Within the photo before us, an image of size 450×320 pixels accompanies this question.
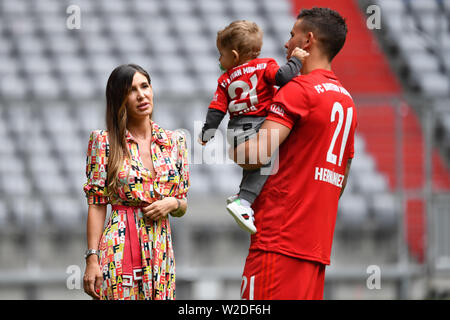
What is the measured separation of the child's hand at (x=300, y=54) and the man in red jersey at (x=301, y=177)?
38 millimetres

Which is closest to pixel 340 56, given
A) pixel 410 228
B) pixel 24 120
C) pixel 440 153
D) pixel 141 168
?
pixel 440 153

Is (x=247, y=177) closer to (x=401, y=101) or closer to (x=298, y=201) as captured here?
(x=298, y=201)

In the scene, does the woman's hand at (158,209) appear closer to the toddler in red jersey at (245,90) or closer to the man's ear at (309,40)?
the toddler in red jersey at (245,90)

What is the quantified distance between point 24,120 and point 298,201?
4.41m

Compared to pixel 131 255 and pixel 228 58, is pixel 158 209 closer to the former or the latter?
pixel 131 255

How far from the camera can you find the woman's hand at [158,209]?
2.68m

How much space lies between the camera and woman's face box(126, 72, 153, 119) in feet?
8.96

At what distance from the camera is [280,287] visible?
7.83 ft


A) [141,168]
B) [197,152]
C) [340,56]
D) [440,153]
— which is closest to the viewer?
[141,168]

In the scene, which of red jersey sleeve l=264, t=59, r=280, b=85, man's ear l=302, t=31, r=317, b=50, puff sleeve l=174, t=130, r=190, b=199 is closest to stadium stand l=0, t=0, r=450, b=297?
puff sleeve l=174, t=130, r=190, b=199

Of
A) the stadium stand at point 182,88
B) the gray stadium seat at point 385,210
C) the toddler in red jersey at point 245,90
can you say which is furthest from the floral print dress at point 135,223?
the gray stadium seat at point 385,210

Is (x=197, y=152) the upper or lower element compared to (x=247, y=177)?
upper
